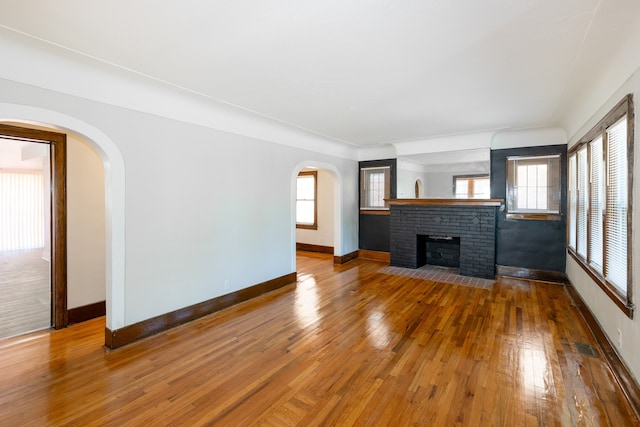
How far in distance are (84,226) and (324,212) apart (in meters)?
5.35

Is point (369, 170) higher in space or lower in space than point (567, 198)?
higher

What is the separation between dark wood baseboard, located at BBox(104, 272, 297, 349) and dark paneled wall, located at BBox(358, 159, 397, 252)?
9.85 ft

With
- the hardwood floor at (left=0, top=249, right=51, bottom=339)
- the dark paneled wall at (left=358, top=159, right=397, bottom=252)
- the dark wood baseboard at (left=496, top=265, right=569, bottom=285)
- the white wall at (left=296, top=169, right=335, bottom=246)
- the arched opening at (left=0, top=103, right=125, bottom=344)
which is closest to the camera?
the arched opening at (left=0, top=103, right=125, bottom=344)

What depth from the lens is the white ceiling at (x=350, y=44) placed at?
1.79 metres

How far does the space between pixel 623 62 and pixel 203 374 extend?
4.11 metres

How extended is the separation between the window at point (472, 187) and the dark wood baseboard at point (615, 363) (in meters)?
2.31

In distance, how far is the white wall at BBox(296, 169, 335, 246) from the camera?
7.95m

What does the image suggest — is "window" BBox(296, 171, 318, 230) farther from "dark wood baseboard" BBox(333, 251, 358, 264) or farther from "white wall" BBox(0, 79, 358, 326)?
"white wall" BBox(0, 79, 358, 326)

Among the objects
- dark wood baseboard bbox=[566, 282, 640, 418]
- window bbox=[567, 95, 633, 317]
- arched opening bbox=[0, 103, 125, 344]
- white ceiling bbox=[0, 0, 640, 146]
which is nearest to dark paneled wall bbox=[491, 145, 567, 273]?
window bbox=[567, 95, 633, 317]

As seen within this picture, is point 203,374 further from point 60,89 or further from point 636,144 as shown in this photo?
point 636,144

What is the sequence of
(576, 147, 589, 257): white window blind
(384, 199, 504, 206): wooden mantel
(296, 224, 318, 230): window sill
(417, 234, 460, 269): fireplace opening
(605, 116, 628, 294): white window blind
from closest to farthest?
(605, 116, 628, 294): white window blind < (576, 147, 589, 257): white window blind < (384, 199, 504, 206): wooden mantel < (417, 234, 460, 269): fireplace opening < (296, 224, 318, 230): window sill

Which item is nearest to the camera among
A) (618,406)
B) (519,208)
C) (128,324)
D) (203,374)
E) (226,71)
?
(618,406)

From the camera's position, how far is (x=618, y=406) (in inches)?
79.6

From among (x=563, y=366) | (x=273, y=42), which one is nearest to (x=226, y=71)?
(x=273, y=42)
